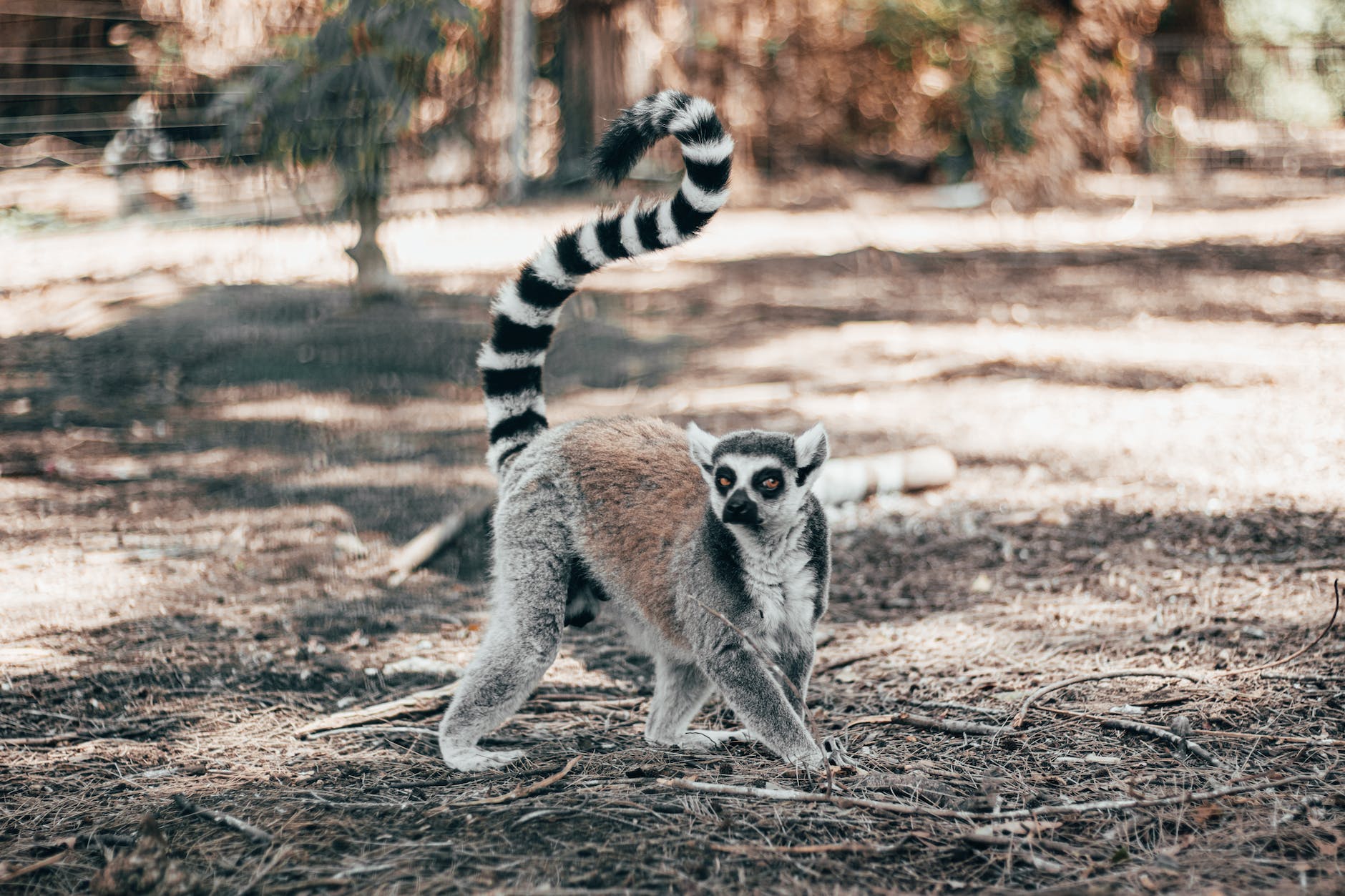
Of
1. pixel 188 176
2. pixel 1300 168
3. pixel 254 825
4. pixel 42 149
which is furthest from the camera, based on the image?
pixel 1300 168

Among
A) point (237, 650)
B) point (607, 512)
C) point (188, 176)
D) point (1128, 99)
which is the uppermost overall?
point (1128, 99)

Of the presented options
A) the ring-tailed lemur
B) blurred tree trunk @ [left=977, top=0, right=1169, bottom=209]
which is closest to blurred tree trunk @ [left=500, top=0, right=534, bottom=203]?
blurred tree trunk @ [left=977, top=0, right=1169, bottom=209]

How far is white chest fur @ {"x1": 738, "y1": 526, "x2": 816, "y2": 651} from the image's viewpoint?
3.39m

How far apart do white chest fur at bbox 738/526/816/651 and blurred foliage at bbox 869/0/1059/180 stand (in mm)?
13721

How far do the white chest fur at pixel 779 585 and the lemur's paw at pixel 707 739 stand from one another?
0.48 meters

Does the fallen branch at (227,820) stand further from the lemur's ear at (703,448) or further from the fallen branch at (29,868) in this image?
the lemur's ear at (703,448)

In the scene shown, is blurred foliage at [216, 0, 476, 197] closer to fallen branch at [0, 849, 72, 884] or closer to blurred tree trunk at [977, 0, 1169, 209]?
fallen branch at [0, 849, 72, 884]

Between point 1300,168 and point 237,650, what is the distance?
1910cm

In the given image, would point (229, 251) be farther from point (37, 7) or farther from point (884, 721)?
point (884, 721)

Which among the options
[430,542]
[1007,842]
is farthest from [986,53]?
[1007,842]

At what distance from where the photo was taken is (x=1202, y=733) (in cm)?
329

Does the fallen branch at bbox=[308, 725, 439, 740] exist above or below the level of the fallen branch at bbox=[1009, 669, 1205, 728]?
below

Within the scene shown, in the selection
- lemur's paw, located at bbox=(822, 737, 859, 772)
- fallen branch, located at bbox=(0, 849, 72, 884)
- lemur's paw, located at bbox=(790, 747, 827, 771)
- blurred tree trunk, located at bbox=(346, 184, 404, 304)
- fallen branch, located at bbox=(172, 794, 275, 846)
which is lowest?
lemur's paw, located at bbox=(822, 737, 859, 772)

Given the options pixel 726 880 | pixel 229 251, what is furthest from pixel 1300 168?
pixel 726 880
